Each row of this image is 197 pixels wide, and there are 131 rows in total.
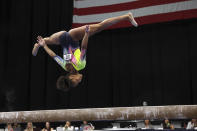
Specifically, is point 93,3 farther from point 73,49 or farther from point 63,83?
point 63,83

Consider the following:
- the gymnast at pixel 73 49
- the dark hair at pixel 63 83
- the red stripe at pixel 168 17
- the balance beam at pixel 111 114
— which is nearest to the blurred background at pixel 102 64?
the red stripe at pixel 168 17

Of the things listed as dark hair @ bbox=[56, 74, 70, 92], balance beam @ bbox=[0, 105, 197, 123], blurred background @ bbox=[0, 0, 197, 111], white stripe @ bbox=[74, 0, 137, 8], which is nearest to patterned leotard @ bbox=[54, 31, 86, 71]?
dark hair @ bbox=[56, 74, 70, 92]

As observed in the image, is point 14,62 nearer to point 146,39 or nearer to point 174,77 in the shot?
point 146,39

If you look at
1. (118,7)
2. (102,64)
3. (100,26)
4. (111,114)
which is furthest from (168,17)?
(111,114)

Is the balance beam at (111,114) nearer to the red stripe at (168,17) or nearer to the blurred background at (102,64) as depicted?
the red stripe at (168,17)

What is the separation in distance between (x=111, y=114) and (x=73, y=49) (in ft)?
4.27

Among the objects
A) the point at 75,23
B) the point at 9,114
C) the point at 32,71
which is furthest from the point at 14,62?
the point at 9,114

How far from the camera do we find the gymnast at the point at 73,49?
4.25 meters

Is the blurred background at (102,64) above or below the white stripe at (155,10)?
below

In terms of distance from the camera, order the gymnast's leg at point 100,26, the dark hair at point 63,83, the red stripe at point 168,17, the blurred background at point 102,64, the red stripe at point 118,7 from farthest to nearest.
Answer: the blurred background at point 102,64 < the red stripe at point 118,7 < the red stripe at point 168,17 < the gymnast's leg at point 100,26 < the dark hair at point 63,83

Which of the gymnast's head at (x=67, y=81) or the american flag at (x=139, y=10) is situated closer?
the gymnast's head at (x=67, y=81)

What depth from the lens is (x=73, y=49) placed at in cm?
475

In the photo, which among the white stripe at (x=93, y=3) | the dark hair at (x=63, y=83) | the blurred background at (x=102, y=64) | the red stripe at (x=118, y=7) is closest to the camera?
the dark hair at (x=63, y=83)

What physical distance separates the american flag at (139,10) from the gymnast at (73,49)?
507cm
